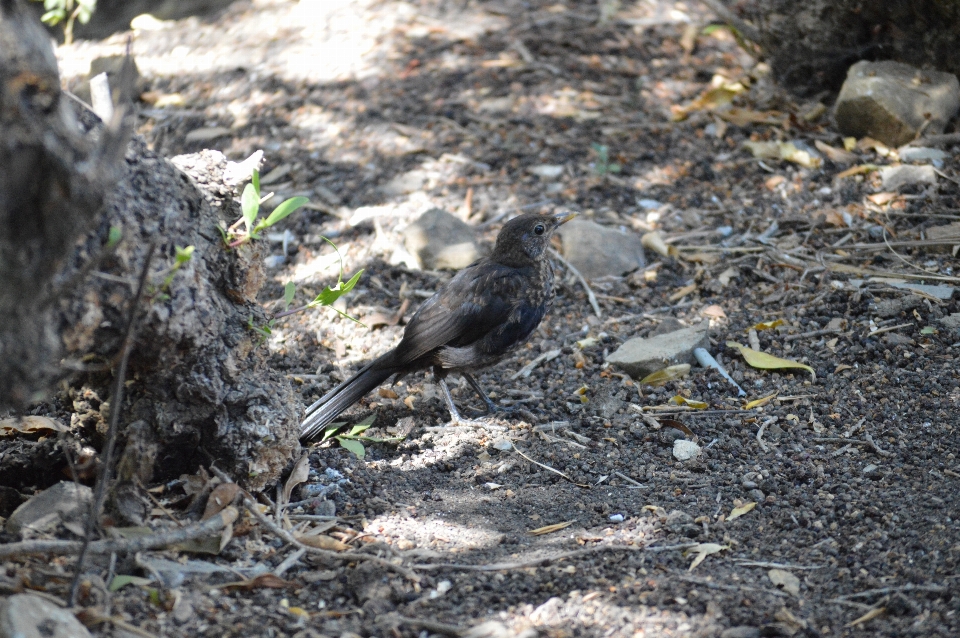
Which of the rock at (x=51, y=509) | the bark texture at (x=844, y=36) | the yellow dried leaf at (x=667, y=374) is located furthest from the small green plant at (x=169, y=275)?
the bark texture at (x=844, y=36)

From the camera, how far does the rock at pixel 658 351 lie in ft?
14.1

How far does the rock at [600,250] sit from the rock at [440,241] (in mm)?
598

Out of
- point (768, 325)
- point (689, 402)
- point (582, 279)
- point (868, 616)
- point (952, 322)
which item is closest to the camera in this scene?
point (868, 616)

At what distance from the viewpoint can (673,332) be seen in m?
4.56

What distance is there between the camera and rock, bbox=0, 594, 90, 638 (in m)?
2.16

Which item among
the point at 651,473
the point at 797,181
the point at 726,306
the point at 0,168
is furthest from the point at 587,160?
the point at 0,168

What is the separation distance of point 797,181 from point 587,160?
55.1 inches

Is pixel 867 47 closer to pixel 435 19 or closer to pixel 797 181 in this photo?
pixel 797 181

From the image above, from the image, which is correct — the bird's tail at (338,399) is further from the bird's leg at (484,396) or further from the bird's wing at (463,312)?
the bird's leg at (484,396)

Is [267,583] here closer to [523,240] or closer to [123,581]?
[123,581]

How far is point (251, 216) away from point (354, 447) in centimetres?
116

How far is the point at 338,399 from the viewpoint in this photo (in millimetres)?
3973

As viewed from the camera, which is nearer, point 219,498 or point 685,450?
point 219,498

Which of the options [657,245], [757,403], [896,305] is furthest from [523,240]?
[896,305]
